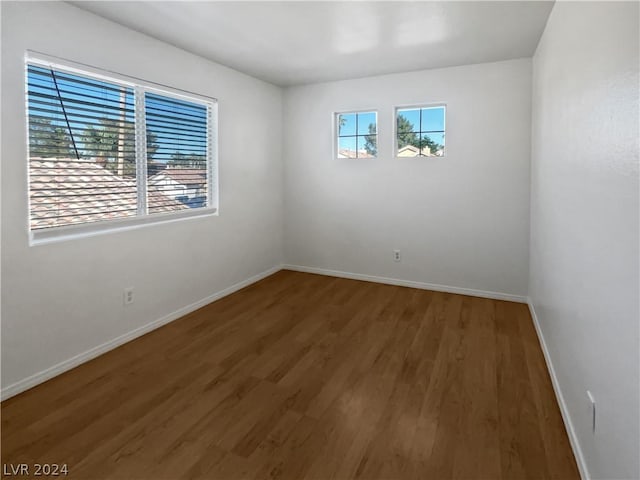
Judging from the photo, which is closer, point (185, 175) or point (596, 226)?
point (596, 226)

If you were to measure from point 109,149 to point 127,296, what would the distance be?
115cm

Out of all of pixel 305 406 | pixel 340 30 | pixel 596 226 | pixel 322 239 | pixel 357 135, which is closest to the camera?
pixel 596 226

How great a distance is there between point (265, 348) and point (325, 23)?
253 centimetres

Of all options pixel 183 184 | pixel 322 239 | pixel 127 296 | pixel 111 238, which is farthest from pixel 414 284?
pixel 111 238

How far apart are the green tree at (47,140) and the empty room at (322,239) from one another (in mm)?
15

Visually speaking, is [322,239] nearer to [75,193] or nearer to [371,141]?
[371,141]

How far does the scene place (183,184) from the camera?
3.61 m

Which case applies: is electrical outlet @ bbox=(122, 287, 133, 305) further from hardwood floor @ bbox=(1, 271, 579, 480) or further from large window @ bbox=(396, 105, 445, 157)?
large window @ bbox=(396, 105, 445, 157)

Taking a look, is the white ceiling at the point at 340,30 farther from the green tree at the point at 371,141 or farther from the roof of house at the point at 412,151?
the roof of house at the point at 412,151

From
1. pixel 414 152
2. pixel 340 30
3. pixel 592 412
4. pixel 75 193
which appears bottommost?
pixel 592 412

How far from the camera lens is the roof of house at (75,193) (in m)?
2.43

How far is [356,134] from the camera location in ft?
15.3

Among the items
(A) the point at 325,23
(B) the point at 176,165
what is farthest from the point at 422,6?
(B) the point at 176,165

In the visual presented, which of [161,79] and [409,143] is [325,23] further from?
[409,143]
